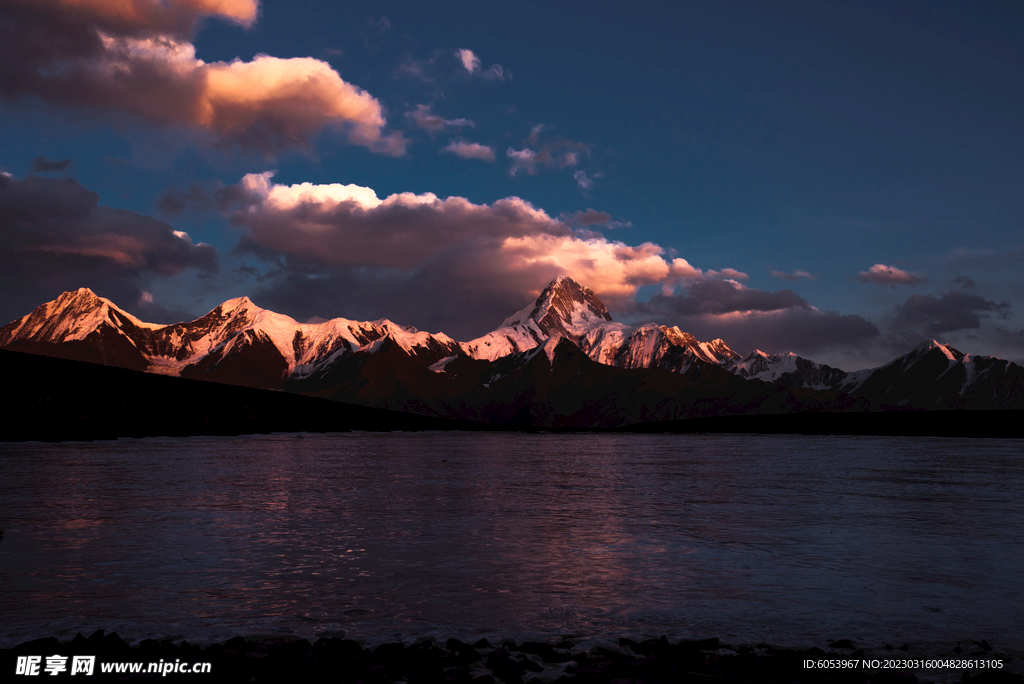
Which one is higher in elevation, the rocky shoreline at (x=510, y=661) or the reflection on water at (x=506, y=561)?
the rocky shoreline at (x=510, y=661)

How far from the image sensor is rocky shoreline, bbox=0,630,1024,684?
11125 mm

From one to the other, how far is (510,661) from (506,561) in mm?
9185

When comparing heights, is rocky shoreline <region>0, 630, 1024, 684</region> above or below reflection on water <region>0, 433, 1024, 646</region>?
above

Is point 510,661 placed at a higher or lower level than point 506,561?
higher

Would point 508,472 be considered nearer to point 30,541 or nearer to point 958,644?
point 30,541

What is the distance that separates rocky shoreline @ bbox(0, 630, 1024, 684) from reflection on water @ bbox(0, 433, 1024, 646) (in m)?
0.99

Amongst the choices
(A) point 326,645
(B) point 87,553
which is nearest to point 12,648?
(A) point 326,645

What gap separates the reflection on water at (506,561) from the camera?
14.5 metres

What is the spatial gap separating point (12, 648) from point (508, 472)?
4787 cm

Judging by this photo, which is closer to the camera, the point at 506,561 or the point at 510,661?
the point at 510,661

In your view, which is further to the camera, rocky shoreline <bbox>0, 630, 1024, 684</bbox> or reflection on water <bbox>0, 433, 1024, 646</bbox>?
reflection on water <bbox>0, 433, 1024, 646</bbox>

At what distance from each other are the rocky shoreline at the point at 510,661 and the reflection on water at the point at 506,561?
3.25ft

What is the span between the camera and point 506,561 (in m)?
20.8

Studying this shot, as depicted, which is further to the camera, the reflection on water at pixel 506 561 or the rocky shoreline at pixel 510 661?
the reflection on water at pixel 506 561
